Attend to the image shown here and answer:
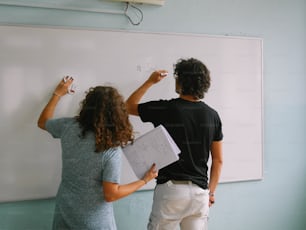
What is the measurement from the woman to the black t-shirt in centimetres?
20

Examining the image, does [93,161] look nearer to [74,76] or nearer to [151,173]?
[151,173]

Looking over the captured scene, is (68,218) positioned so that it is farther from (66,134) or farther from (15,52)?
(15,52)

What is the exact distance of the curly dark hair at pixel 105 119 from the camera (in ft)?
4.57

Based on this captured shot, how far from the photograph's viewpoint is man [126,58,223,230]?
1618 millimetres

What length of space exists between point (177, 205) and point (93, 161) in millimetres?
454

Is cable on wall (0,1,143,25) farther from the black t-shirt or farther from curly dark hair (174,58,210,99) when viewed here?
the black t-shirt

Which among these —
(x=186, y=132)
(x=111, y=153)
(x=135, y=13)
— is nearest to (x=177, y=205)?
(x=186, y=132)

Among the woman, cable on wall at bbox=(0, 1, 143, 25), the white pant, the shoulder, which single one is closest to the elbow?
the woman

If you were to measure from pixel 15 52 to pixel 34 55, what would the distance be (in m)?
0.09

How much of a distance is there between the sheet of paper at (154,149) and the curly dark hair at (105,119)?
0.26 ft

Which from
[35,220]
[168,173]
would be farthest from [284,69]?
[35,220]

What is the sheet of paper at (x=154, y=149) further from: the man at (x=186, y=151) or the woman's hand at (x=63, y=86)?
the woman's hand at (x=63, y=86)

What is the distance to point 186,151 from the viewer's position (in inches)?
63.7

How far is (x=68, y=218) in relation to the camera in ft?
4.86
